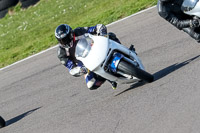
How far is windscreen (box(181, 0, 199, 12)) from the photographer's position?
24.9 ft

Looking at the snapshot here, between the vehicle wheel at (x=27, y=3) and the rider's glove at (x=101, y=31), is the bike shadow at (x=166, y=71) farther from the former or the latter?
the vehicle wheel at (x=27, y=3)

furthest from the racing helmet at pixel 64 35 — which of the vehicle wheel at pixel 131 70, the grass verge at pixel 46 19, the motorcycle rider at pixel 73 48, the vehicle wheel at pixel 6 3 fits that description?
the vehicle wheel at pixel 6 3

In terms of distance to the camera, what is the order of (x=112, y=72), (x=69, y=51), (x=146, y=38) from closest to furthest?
(x=112, y=72) < (x=69, y=51) < (x=146, y=38)

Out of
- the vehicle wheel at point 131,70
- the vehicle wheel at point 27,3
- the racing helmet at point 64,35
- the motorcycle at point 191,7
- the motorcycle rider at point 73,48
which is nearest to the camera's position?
the vehicle wheel at point 131,70

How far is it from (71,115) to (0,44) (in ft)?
38.5

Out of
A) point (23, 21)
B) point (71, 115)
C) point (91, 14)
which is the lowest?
point (23, 21)

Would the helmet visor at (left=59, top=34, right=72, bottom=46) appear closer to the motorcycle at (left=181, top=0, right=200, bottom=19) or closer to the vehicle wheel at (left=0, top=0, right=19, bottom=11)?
the motorcycle at (left=181, top=0, right=200, bottom=19)

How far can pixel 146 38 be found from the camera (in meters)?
11.0

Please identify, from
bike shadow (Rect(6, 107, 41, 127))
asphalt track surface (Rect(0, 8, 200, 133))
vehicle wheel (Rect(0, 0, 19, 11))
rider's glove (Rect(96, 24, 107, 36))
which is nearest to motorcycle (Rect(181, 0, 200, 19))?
asphalt track surface (Rect(0, 8, 200, 133))

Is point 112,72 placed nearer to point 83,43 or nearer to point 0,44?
point 83,43

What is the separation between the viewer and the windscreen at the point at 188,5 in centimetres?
760

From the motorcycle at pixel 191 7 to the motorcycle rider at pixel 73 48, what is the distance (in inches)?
54.1

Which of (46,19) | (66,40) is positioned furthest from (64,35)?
(46,19)

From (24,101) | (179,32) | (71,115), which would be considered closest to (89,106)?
(71,115)
